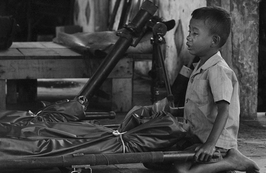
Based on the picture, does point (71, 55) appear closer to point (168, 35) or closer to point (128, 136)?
point (168, 35)

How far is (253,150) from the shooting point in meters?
4.48

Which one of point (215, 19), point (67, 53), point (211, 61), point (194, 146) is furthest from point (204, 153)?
point (67, 53)

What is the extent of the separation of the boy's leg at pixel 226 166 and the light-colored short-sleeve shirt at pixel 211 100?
0.32ft

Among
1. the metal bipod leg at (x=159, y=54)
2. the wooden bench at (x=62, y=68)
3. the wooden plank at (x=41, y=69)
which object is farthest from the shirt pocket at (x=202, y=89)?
the wooden plank at (x=41, y=69)

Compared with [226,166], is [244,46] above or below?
above

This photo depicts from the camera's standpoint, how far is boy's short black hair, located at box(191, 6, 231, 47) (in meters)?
3.64

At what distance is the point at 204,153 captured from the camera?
3336mm

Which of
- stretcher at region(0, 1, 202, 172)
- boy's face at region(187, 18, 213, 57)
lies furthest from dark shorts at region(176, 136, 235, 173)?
boy's face at region(187, 18, 213, 57)

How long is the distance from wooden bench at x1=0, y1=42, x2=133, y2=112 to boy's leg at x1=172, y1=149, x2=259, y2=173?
2.76 meters

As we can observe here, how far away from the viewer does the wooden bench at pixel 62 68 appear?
19.6 feet

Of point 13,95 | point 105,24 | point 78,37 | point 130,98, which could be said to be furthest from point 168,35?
point 105,24

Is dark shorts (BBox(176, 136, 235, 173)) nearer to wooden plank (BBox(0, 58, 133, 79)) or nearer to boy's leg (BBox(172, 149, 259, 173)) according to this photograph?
boy's leg (BBox(172, 149, 259, 173))

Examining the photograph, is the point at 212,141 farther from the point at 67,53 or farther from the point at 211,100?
the point at 67,53

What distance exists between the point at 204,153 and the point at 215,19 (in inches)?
33.6
